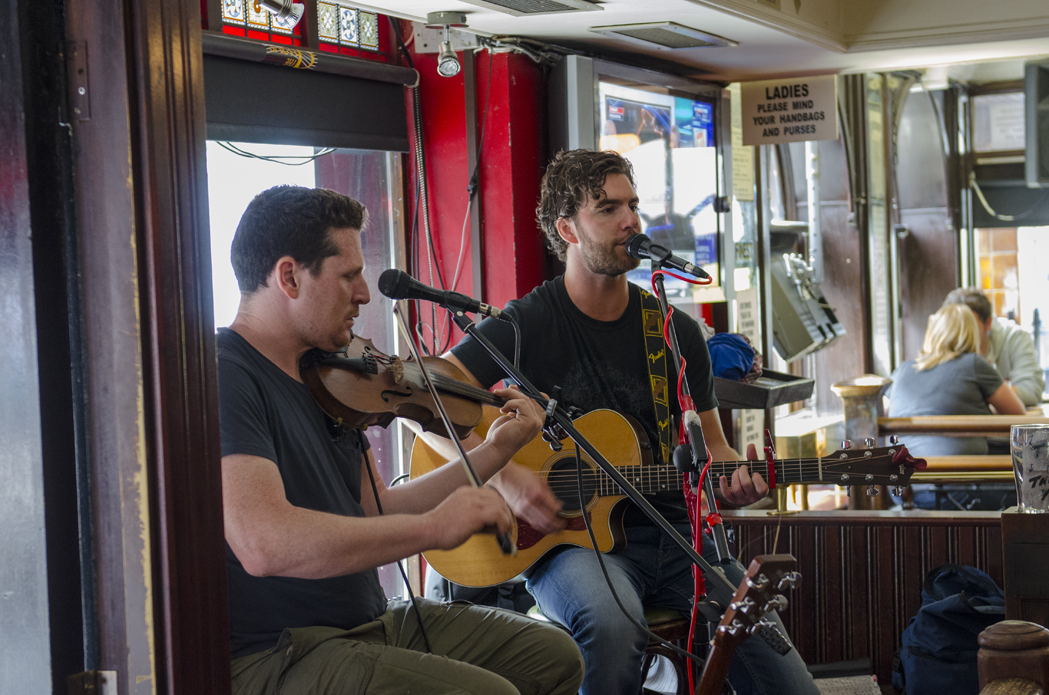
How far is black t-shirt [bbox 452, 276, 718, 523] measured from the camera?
2.72 meters

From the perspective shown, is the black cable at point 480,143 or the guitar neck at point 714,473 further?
the black cable at point 480,143

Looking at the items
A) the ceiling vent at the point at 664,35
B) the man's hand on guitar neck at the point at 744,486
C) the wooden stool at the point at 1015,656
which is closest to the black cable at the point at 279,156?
the ceiling vent at the point at 664,35

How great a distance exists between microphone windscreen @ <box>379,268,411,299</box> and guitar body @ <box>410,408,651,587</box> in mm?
882

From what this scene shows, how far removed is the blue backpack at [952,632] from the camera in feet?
8.83

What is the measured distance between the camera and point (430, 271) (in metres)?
3.65

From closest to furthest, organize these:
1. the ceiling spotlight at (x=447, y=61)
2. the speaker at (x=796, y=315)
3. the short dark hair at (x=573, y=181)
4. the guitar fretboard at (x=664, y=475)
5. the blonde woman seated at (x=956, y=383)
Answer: the guitar fretboard at (x=664, y=475)
the short dark hair at (x=573, y=181)
the ceiling spotlight at (x=447, y=61)
the blonde woman seated at (x=956, y=383)
the speaker at (x=796, y=315)

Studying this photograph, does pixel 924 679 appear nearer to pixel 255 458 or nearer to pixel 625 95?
pixel 255 458

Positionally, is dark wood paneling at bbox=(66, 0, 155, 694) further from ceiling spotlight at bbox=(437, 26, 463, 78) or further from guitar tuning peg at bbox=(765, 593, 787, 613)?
ceiling spotlight at bbox=(437, 26, 463, 78)

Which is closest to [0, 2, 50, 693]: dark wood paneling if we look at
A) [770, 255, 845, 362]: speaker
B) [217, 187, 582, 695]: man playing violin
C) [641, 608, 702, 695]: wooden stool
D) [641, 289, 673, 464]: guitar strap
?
[217, 187, 582, 695]: man playing violin

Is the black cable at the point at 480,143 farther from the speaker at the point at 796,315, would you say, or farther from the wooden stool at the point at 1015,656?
the speaker at the point at 796,315

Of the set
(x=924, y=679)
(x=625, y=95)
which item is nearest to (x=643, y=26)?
(x=625, y=95)

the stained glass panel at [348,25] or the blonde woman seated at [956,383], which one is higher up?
the stained glass panel at [348,25]

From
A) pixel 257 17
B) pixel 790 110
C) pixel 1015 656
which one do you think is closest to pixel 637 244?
pixel 1015 656

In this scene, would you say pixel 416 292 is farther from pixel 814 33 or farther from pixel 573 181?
pixel 814 33
